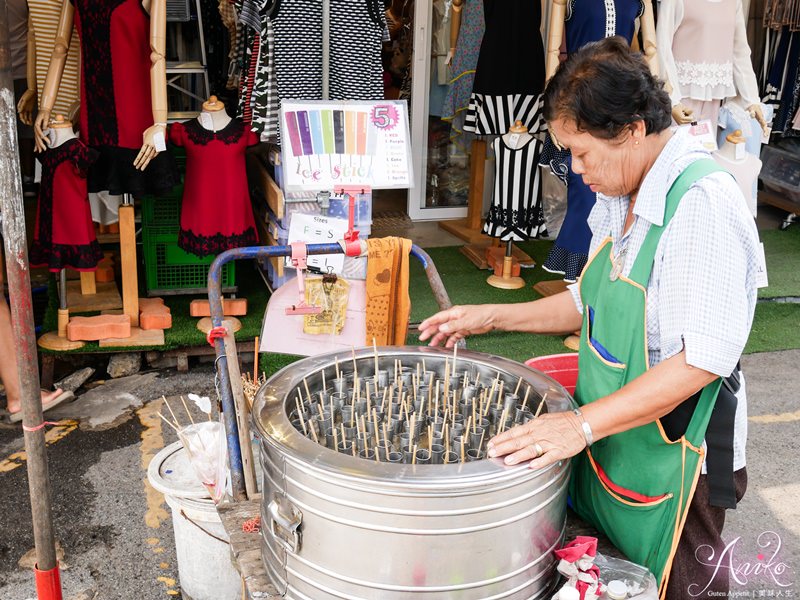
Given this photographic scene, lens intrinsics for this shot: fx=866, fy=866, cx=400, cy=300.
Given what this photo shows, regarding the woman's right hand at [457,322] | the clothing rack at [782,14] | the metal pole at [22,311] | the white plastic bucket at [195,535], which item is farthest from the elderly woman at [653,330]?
the clothing rack at [782,14]

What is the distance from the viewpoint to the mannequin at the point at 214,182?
15.7ft

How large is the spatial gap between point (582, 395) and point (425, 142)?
5.47m

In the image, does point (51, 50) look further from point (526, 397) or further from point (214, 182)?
point (526, 397)

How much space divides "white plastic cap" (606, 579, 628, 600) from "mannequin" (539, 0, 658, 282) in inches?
129

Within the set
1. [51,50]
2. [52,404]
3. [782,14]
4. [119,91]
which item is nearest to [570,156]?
[119,91]

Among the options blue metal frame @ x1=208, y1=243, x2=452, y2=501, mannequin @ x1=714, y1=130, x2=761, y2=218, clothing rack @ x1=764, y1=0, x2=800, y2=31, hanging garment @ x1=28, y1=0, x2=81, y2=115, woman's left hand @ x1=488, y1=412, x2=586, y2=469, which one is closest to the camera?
woman's left hand @ x1=488, y1=412, x2=586, y2=469

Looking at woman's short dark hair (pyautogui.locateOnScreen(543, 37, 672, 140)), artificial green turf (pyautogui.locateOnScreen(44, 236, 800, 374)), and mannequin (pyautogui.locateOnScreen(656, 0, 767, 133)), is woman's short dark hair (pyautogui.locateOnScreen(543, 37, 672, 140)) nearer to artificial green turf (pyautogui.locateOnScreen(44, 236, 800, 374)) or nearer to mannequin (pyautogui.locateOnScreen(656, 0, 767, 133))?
artificial green turf (pyautogui.locateOnScreen(44, 236, 800, 374))

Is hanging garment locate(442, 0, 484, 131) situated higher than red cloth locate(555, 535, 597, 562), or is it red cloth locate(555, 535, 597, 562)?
hanging garment locate(442, 0, 484, 131)

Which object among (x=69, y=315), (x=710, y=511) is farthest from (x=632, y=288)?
(x=69, y=315)

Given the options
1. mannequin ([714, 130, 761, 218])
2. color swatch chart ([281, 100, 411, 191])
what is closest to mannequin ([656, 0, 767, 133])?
mannequin ([714, 130, 761, 218])

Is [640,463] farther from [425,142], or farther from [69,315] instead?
[425,142]

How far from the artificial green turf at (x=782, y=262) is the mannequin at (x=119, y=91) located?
4239mm

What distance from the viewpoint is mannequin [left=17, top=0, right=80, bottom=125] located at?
184 inches

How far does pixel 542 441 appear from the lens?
71.4 inches
